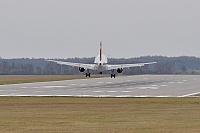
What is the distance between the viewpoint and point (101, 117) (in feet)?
138

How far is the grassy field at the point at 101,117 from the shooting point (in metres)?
34.5

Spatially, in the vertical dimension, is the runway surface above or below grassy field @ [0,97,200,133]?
above

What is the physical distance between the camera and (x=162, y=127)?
35.0 meters

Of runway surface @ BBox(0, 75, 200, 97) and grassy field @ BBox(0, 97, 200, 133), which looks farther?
runway surface @ BBox(0, 75, 200, 97)

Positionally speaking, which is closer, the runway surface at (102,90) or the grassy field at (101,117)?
the grassy field at (101,117)

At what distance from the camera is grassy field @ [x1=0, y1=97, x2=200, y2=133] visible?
3450 centimetres

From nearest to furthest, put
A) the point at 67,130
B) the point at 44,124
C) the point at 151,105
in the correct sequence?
the point at 67,130, the point at 44,124, the point at 151,105

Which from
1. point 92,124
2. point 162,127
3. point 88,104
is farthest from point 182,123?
point 88,104

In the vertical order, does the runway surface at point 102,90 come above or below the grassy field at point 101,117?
above

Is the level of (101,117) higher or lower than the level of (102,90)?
lower

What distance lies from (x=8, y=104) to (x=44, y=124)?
20438 mm

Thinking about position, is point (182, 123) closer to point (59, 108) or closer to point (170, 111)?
point (170, 111)

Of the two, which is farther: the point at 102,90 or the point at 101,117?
the point at 102,90

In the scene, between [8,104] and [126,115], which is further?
[8,104]
